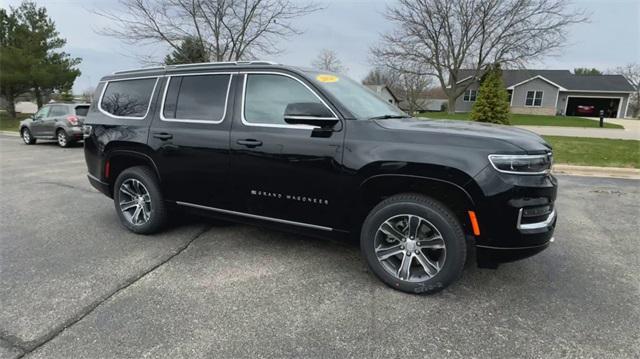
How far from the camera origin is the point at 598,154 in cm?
1030

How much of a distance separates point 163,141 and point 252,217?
51.2 inches

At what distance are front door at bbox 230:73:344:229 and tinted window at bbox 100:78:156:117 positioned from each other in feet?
4.33

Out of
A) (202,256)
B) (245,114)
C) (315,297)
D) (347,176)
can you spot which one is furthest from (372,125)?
(202,256)

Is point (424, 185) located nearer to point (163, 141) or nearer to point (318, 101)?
point (318, 101)

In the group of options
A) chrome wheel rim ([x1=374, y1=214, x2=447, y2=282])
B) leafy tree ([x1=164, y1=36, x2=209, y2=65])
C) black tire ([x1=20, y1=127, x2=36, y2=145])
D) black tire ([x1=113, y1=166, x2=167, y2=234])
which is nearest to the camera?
chrome wheel rim ([x1=374, y1=214, x2=447, y2=282])

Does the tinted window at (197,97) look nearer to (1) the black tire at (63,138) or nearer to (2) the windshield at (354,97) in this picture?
(2) the windshield at (354,97)

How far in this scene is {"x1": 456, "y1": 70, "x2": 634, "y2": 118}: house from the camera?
39.1 meters

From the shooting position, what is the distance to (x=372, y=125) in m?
3.16

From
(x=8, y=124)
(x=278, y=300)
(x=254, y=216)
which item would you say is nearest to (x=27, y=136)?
(x=8, y=124)

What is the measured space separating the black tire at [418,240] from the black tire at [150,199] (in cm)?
241

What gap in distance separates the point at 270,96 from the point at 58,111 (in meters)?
13.8

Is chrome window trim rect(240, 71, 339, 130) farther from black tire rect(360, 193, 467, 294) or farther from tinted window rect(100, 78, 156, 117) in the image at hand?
tinted window rect(100, 78, 156, 117)

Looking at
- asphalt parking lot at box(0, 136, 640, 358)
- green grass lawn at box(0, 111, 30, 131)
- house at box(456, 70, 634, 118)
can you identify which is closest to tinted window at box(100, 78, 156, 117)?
asphalt parking lot at box(0, 136, 640, 358)

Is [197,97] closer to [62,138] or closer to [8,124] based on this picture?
[62,138]
